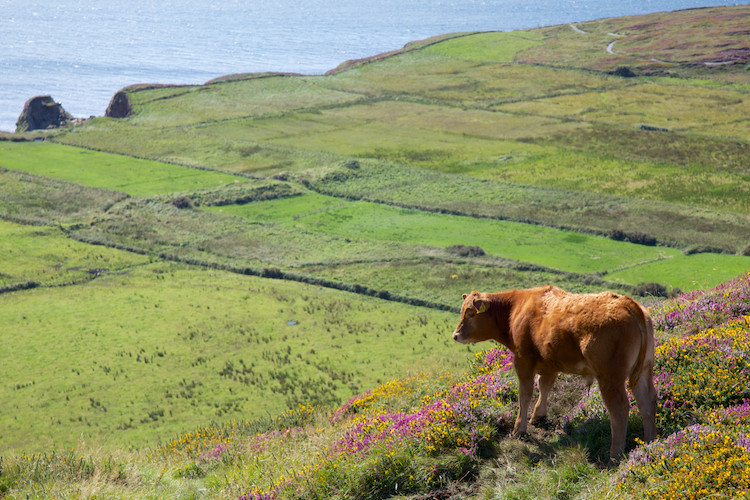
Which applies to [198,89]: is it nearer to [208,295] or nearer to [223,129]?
[223,129]

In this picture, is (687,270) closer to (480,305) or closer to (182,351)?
(182,351)

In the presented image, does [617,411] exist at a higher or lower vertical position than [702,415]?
higher

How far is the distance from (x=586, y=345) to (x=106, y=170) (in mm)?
76015

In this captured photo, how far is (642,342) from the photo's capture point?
9.64 metres

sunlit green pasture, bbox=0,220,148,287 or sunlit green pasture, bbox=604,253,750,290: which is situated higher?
sunlit green pasture, bbox=0,220,148,287

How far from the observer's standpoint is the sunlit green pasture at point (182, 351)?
1139 inches

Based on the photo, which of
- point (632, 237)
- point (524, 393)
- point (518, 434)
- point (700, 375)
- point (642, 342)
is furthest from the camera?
point (632, 237)

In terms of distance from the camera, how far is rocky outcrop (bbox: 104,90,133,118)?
109 metres

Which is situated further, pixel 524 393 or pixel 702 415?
pixel 524 393

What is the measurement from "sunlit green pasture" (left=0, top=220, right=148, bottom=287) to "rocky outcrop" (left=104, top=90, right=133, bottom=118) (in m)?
54.5

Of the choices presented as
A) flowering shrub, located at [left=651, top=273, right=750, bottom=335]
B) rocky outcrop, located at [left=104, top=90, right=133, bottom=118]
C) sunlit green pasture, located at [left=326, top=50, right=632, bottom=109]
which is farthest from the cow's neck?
rocky outcrop, located at [left=104, top=90, right=133, bottom=118]

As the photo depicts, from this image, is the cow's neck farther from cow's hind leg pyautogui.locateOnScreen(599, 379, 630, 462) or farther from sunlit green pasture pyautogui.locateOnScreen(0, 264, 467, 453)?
sunlit green pasture pyautogui.locateOnScreen(0, 264, 467, 453)

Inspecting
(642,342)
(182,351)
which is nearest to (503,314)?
(642,342)

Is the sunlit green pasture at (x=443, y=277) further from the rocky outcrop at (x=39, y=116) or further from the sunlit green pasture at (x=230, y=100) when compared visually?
the rocky outcrop at (x=39, y=116)
